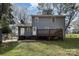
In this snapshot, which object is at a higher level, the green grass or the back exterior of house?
the back exterior of house

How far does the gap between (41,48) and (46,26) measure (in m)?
0.54

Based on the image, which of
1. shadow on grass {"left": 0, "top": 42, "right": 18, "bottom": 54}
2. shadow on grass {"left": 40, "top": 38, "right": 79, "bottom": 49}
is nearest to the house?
shadow on grass {"left": 40, "top": 38, "right": 79, "bottom": 49}

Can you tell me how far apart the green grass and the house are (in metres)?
0.19

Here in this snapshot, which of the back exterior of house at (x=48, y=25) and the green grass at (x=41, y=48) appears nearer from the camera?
the green grass at (x=41, y=48)

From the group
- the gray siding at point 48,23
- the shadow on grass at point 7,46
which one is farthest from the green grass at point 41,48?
the gray siding at point 48,23

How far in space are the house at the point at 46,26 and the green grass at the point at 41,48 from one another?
19 centimetres

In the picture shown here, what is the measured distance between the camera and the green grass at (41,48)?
6971 millimetres

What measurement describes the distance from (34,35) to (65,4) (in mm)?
1028

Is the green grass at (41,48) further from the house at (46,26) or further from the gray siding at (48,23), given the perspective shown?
the gray siding at (48,23)

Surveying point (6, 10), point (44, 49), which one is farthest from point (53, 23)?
point (6, 10)

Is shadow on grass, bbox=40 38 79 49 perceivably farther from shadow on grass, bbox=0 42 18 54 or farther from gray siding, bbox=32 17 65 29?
shadow on grass, bbox=0 42 18 54

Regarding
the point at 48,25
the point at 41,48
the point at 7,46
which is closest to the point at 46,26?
the point at 48,25

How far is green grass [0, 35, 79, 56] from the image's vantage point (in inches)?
274

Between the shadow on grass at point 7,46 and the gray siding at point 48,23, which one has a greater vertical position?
the gray siding at point 48,23
